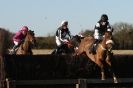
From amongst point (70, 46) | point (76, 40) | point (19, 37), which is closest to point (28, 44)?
point (19, 37)

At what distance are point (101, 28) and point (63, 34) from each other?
1.95m

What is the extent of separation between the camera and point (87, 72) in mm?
17156

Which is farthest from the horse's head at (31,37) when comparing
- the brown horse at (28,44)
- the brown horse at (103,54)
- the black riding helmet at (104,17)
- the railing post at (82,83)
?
the railing post at (82,83)

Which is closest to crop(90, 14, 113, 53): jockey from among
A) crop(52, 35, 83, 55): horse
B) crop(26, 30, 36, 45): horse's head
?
crop(52, 35, 83, 55): horse

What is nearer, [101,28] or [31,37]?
[101,28]

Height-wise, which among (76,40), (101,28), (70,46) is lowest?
(70,46)

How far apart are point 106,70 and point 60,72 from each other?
1.83m

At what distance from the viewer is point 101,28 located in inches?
773

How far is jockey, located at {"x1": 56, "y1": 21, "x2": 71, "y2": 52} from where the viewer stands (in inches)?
814

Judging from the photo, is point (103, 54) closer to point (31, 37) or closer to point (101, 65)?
point (101, 65)

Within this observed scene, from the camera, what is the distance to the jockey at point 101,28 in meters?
19.2

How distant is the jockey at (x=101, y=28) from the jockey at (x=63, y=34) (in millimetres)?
1246

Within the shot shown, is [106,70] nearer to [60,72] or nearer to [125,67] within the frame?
[125,67]

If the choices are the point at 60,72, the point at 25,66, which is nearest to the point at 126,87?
the point at 60,72
